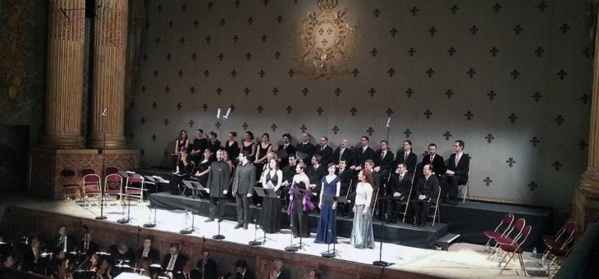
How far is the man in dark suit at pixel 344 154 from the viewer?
13.8m

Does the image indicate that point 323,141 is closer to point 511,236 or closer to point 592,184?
point 511,236

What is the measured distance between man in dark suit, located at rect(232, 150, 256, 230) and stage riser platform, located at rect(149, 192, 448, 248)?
25 cm

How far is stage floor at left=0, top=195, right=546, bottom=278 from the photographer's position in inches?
377

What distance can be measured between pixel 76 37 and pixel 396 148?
8.85m

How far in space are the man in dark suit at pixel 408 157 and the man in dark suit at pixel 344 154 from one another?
1.09m

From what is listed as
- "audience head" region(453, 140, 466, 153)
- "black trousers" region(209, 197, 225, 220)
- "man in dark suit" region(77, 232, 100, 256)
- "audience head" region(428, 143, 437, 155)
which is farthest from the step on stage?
"man in dark suit" region(77, 232, 100, 256)

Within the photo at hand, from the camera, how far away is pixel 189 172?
15.1 meters

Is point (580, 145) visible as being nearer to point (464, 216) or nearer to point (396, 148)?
point (464, 216)

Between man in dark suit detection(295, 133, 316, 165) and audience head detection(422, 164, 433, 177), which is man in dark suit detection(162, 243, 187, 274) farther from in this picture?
audience head detection(422, 164, 433, 177)

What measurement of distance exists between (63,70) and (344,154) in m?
7.79

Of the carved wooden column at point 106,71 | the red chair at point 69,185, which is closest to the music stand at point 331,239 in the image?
the red chair at point 69,185

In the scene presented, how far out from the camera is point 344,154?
1394cm

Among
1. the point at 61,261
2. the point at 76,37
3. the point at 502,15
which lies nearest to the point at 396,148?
the point at 502,15

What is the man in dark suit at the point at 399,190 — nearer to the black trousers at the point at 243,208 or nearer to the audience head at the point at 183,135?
the black trousers at the point at 243,208
